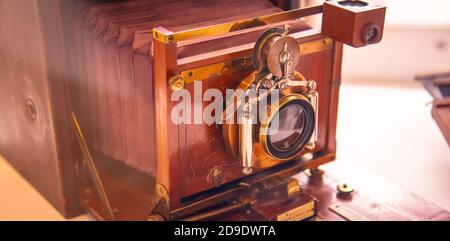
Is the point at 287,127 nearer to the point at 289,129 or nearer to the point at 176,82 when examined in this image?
the point at 289,129

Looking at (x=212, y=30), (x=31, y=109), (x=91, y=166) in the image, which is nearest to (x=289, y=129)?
(x=212, y=30)

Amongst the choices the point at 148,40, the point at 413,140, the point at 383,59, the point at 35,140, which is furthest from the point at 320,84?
the point at 383,59

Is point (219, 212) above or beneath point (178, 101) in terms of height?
beneath

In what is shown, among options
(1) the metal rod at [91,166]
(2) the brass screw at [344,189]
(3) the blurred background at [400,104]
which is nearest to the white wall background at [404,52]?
(3) the blurred background at [400,104]

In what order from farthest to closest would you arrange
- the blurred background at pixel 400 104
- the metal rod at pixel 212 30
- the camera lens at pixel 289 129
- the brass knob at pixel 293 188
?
the blurred background at pixel 400 104
the brass knob at pixel 293 188
the camera lens at pixel 289 129
the metal rod at pixel 212 30

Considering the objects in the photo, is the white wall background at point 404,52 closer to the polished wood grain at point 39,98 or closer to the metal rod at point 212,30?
the metal rod at point 212,30

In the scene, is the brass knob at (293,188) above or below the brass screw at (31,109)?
below

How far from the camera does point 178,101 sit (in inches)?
40.9

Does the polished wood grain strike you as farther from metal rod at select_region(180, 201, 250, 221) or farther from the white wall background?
the white wall background

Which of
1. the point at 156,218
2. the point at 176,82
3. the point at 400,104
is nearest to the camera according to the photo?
the point at 176,82

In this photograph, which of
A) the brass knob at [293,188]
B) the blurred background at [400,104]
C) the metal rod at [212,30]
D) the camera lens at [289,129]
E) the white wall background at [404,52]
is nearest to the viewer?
the metal rod at [212,30]

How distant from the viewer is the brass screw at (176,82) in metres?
1.01

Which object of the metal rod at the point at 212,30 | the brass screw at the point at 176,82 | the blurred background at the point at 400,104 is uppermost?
the metal rod at the point at 212,30

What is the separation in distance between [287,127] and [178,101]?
205 mm
